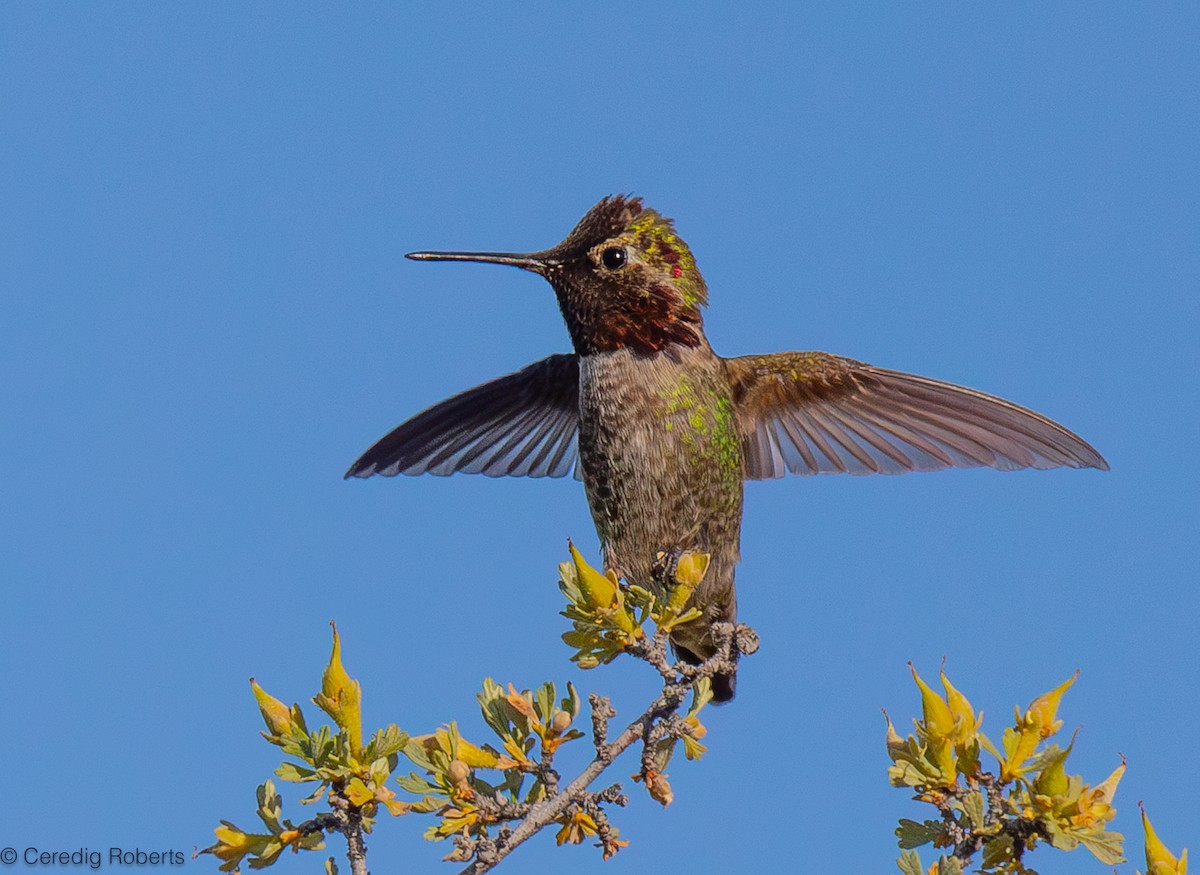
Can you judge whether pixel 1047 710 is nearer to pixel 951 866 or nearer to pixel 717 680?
pixel 951 866

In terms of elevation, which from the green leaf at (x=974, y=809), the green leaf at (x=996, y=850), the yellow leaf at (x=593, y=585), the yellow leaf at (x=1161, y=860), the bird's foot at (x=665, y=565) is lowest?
the yellow leaf at (x=1161, y=860)

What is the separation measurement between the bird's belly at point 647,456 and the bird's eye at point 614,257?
437 mm

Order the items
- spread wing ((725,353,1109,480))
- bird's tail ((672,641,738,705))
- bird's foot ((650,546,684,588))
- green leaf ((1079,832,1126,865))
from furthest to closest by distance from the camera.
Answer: spread wing ((725,353,1109,480))
bird's tail ((672,641,738,705))
bird's foot ((650,546,684,588))
green leaf ((1079,832,1126,865))

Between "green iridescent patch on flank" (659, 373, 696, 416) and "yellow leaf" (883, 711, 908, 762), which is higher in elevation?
"green iridescent patch on flank" (659, 373, 696, 416)

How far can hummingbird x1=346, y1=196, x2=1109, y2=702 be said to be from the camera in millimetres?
6633

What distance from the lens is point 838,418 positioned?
7695mm

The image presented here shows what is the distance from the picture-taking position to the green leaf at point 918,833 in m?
3.68

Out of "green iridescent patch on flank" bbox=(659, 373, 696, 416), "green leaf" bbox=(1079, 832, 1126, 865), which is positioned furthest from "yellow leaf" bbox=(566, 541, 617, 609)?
"green iridescent patch on flank" bbox=(659, 373, 696, 416)

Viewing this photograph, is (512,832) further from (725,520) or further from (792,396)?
(792,396)

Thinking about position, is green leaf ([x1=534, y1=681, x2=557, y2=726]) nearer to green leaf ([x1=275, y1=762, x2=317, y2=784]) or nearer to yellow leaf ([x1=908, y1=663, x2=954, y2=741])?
green leaf ([x1=275, y1=762, x2=317, y2=784])

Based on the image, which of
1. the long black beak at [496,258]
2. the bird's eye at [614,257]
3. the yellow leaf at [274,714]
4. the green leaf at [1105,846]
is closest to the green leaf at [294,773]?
the yellow leaf at [274,714]

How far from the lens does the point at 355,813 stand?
3.76 m

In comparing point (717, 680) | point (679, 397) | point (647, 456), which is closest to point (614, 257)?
point (679, 397)

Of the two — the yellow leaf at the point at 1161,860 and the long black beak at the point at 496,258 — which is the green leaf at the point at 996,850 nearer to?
the yellow leaf at the point at 1161,860
